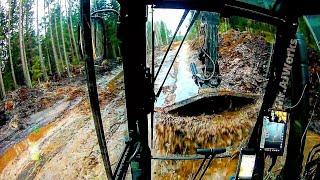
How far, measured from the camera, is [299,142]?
5.05 metres

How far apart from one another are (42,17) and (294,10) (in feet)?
116

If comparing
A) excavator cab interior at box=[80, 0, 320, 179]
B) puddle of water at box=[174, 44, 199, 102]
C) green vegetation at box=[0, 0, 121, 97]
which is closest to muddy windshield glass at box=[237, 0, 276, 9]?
excavator cab interior at box=[80, 0, 320, 179]

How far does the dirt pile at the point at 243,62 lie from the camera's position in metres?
17.3

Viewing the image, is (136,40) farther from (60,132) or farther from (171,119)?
(60,132)

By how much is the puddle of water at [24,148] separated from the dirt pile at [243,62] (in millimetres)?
11414

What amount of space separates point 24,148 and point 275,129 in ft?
60.8

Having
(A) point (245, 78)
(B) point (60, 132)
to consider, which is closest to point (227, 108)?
(A) point (245, 78)

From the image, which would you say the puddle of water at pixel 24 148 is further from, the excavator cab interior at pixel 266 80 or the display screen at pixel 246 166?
the display screen at pixel 246 166

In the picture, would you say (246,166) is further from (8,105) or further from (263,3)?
(8,105)

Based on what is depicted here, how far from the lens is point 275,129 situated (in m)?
3.88

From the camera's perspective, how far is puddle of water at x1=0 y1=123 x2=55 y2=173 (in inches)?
744

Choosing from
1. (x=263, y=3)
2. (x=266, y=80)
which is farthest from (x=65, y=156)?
(x=263, y=3)

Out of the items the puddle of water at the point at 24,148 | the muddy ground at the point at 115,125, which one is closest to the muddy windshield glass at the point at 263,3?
the muddy ground at the point at 115,125

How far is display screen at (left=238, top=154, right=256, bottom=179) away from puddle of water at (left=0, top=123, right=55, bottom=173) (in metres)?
16.6
